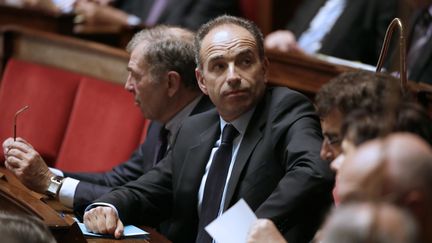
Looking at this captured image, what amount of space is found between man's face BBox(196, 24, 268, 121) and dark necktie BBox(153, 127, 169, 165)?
1.83 feet

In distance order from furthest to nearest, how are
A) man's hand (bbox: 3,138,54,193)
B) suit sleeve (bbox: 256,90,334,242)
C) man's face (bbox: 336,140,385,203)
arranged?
man's hand (bbox: 3,138,54,193) → suit sleeve (bbox: 256,90,334,242) → man's face (bbox: 336,140,385,203)

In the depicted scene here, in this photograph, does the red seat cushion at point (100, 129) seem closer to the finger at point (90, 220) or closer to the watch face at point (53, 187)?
the watch face at point (53, 187)

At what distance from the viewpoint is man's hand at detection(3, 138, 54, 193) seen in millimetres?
3227

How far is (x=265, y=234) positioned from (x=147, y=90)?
1421mm

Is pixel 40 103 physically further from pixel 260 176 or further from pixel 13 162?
pixel 260 176

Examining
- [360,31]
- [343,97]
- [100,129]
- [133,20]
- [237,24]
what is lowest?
[100,129]

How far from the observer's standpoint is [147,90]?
3.64 meters

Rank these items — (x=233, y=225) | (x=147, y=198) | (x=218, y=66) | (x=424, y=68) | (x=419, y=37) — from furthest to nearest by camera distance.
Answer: (x=419, y=37)
(x=424, y=68)
(x=147, y=198)
(x=218, y=66)
(x=233, y=225)

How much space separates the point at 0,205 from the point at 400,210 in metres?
2.02

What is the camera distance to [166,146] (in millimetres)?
3582

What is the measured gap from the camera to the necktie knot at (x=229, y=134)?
9.70ft

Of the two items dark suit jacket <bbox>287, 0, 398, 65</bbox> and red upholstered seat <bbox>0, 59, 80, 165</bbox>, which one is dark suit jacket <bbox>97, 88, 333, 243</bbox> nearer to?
red upholstered seat <bbox>0, 59, 80, 165</bbox>

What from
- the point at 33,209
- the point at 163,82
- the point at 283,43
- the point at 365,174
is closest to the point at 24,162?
the point at 33,209

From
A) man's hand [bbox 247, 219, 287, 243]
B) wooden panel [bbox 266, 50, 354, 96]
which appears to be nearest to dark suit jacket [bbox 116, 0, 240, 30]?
wooden panel [bbox 266, 50, 354, 96]
